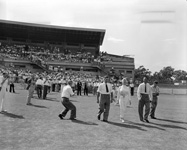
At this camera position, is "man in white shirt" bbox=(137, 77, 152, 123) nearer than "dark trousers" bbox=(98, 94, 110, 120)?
No

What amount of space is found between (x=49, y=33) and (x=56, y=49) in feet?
16.2

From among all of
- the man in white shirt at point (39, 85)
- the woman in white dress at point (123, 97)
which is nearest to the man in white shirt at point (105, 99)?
the woman in white dress at point (123, 97)

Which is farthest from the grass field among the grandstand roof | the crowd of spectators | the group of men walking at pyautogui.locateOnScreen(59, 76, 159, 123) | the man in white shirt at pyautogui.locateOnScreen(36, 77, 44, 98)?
the grandstand roof

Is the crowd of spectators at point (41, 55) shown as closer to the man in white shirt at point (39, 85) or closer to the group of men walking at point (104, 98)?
the man in white shirt at point (39, 85)

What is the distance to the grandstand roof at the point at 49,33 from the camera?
180 ft

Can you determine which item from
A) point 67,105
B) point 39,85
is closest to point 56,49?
point 39,85

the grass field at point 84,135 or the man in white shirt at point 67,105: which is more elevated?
the man in white shirt at point 67,105

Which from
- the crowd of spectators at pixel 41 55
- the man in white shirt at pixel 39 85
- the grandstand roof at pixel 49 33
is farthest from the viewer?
the grandstand roof at pixel 49 33

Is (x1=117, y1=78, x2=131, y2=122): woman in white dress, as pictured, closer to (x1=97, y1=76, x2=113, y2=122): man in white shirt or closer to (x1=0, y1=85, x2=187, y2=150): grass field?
(x1=97, y1=76, x2=113, y2=122): man in white shirt

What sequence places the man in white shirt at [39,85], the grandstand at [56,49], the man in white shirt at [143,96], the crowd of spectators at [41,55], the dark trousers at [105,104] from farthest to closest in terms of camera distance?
the crowd of spectators at [41,55], the grandstand at [56,49], the man in white shirt at [39,85], the man in white shirt at [143,96], the dark trousers at [105,104]

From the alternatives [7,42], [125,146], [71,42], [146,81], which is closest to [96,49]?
[71,42]

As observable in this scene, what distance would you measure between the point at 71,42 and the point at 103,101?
5076 centimetres

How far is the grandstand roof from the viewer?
5484 cm

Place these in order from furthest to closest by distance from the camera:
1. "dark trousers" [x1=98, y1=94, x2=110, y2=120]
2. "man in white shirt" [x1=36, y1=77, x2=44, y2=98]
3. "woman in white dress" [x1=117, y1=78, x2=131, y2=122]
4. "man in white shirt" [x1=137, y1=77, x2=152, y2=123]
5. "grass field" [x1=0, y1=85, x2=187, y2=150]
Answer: "man in white shirt" [x1=36, y1=77, x2=44, y2=98] → "man in white shirt" [x1=137, y1=77, x2=152, y2=123] → "woman in white dress" [x1=117, y1=78, x2=131, y2=122] → "dark trousers" [x1=98, y1=94, x2=110, y2=120] → "grass field" [x1=0, y1=85, x2=187, y2=150]
